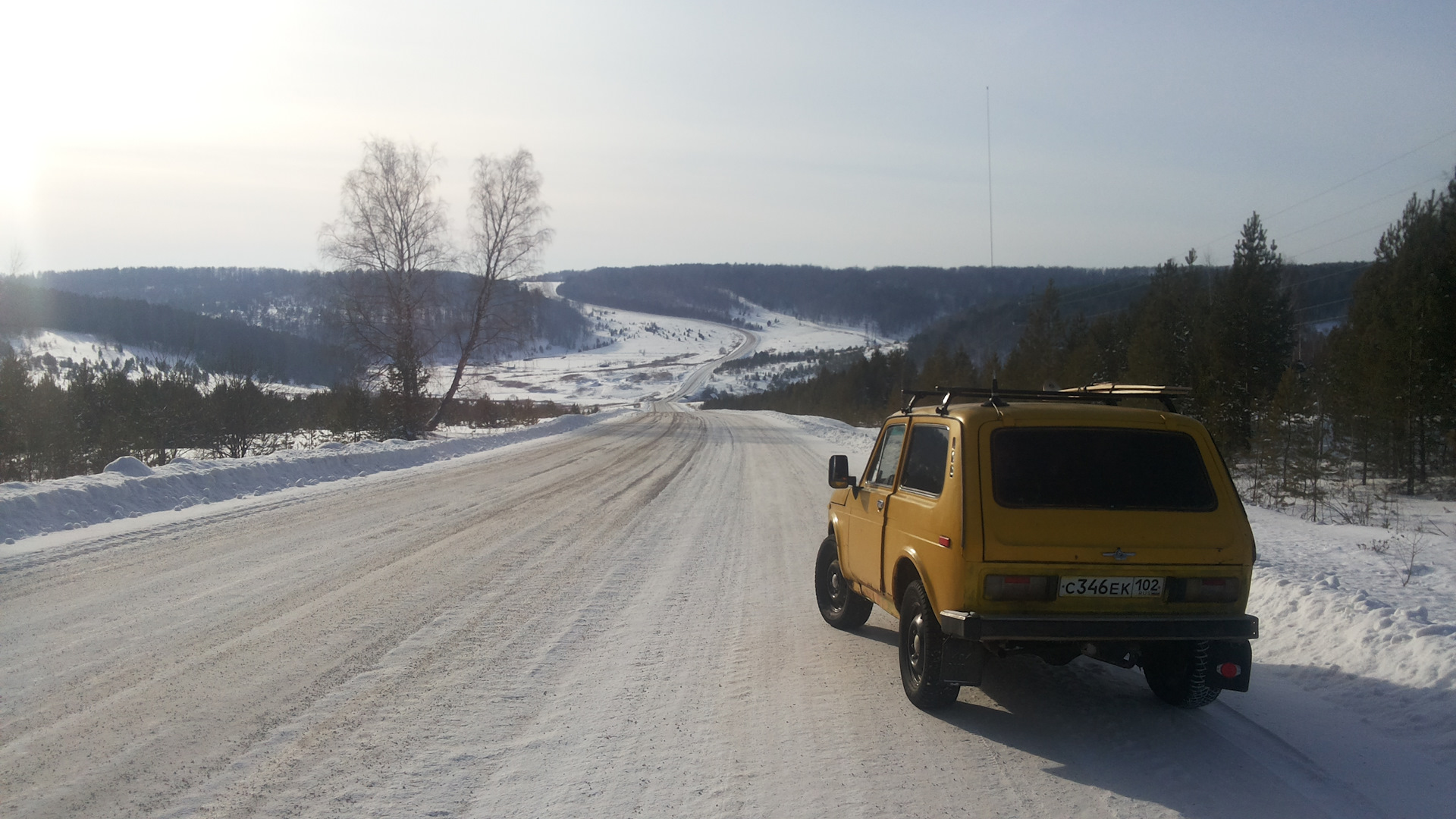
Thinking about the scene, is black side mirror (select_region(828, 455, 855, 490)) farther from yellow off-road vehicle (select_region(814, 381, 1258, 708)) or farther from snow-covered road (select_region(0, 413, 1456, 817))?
yellow off-road vehicle (select_region(814, 381, 1258, 708))

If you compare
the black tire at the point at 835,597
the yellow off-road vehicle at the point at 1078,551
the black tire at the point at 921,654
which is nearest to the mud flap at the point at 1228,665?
the yellow off-road vehicle at the point at 1078,551

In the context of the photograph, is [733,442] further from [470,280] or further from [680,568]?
[680,568]

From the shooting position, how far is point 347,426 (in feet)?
92.9

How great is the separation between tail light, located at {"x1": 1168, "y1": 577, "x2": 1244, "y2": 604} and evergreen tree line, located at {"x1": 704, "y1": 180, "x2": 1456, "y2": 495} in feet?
7.81

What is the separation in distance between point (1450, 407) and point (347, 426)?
120ft

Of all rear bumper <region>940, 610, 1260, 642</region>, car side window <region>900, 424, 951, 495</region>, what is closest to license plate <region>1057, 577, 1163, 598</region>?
rear bumper <region>940, 610, 1260, 642</region>

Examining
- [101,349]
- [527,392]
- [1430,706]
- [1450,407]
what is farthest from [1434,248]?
[101,349]

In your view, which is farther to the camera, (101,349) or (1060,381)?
(101,349)

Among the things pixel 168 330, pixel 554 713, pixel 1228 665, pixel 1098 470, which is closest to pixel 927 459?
pixel 1098 470

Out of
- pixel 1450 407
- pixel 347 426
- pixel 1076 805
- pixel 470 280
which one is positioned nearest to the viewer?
pixel 1076 805

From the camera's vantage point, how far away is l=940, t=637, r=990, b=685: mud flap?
4.73 meters

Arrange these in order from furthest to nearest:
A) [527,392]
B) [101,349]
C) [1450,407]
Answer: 1. [527,392]
2. [101,349]
3. [1450,407]

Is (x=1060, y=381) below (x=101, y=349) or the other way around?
below

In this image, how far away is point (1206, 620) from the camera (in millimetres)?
4559
